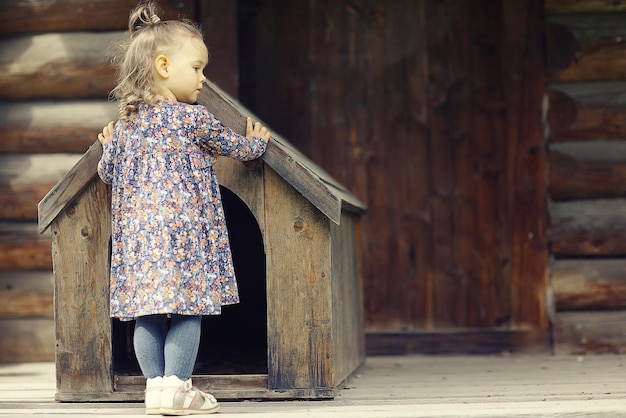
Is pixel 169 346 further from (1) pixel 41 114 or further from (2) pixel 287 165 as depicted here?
(1) pixel 41 114

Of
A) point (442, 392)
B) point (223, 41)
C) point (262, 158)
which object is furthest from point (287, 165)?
point (223, 41)

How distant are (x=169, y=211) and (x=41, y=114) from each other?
2.30 metres

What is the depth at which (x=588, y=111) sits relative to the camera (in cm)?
573

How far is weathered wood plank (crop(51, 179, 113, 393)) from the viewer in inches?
164

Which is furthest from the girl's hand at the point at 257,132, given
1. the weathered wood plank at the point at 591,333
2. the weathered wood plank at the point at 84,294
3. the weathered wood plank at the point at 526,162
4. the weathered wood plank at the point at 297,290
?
the weathered wood plank at the point at 591,333

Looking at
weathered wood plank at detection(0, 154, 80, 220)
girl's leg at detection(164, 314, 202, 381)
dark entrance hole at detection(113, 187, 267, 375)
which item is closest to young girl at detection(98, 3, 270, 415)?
girl's leg at detection(164, 314, 202, 381)

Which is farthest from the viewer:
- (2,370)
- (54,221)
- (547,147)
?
(547,147)

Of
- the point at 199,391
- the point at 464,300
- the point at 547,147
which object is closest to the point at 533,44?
the point at 547,147

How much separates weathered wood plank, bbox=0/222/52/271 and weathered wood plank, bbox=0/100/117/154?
1.56 ft

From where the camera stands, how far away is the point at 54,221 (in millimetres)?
4207

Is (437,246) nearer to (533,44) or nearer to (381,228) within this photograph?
(381,228)

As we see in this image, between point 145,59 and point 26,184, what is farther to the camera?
point 26,184

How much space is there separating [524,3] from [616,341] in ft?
6.59

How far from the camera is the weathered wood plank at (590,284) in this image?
5695mm
